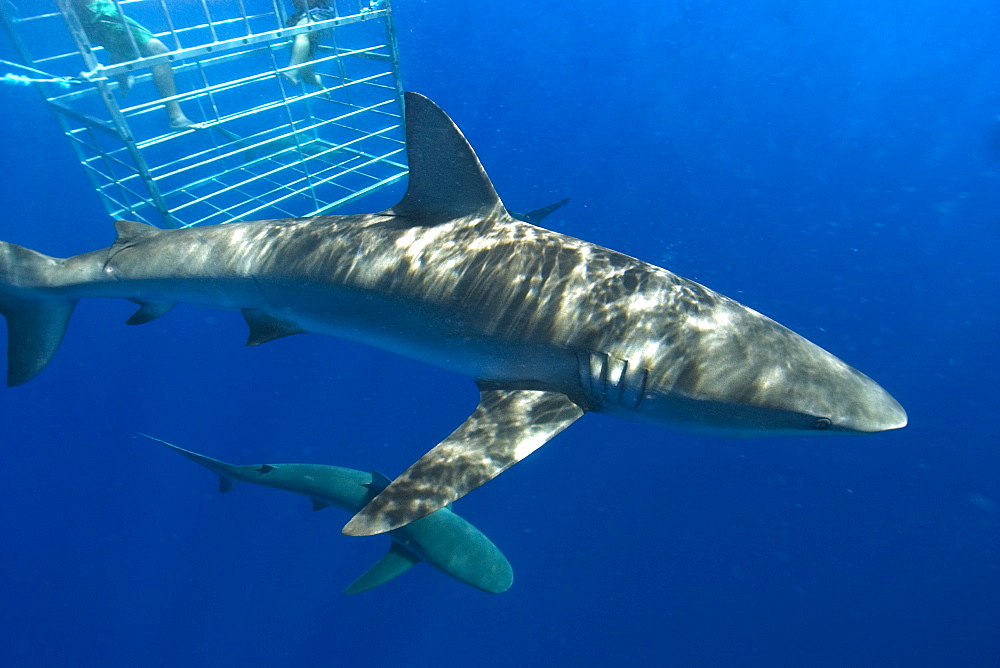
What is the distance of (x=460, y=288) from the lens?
3748 mm

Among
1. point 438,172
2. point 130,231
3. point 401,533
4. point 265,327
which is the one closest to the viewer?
point 438,172

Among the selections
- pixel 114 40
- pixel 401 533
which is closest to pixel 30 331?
pixel 401 533

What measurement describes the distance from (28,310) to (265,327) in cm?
214

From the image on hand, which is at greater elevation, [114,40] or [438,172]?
[114,40]

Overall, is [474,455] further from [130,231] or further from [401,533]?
[401,533]

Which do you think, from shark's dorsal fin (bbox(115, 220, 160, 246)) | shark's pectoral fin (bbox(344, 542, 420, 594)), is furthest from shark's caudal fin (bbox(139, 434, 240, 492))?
shark's dorsal fin (bbox(115, 220, 160, 246))

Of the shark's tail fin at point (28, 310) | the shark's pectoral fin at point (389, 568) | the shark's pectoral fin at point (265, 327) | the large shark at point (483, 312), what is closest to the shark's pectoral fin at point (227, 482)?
the shark's pectoral fin at point (389, 568)

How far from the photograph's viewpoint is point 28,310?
191 inches

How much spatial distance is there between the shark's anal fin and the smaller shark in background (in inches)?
114

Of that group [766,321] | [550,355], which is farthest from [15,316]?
[766,321]

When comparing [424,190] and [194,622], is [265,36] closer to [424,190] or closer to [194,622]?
[424,190]

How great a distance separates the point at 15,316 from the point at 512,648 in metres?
10.4

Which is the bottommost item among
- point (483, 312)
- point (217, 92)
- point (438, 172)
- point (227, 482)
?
point (227, 482)

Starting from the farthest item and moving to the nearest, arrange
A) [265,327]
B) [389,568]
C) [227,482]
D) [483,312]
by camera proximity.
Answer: [227,482]
[389,568]
[265,327]
[483,312]
